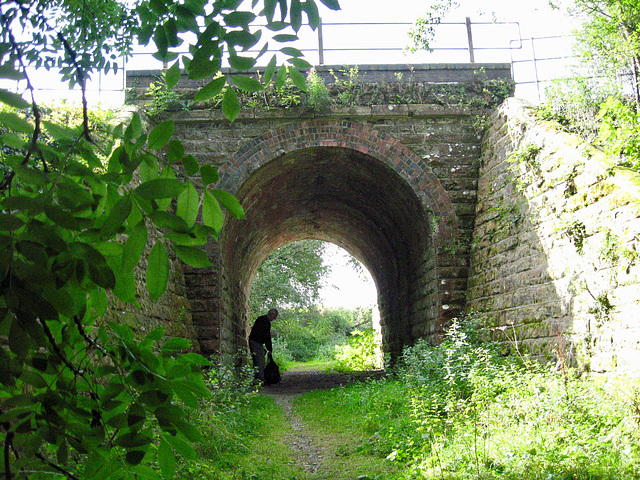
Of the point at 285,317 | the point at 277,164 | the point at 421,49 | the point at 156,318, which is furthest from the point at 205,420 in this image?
the point at 285,317

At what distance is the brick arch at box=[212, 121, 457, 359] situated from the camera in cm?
939

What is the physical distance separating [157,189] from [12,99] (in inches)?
16.0

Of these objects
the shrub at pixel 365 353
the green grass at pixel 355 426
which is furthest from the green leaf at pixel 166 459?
the shrub at pixel 365 353

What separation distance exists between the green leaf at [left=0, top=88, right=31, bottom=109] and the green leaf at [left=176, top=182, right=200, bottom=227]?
41cm

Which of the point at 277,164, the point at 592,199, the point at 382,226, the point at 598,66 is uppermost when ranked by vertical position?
the point at 598,66

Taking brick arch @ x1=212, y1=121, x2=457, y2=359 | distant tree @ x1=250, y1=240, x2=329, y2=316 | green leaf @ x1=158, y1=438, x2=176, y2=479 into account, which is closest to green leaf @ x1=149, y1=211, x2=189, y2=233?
green leaf @ x1=158, y1=438, x2=176, y2=479

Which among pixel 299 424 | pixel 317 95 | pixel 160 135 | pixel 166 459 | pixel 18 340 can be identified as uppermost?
pixel 317 95

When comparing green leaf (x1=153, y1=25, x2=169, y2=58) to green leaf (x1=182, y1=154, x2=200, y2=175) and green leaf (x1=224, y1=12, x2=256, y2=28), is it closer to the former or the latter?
green leaf (x1=224, y1=12, x2=256, y2=28)

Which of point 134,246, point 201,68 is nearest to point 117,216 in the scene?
point 134,246

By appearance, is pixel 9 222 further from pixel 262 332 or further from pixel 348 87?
pixel 262 332

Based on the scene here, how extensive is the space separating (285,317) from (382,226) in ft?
63.1

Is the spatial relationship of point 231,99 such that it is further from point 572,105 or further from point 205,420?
point 572,105

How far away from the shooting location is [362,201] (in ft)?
39.3

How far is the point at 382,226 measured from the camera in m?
12.3
